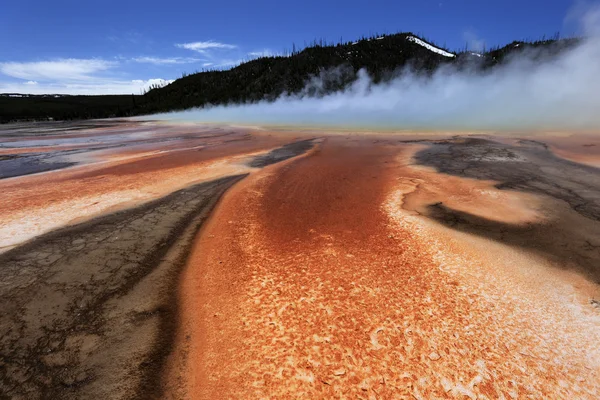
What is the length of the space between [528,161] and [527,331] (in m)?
6.97

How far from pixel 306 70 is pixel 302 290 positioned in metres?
67.9

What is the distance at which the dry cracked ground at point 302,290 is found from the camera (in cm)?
199

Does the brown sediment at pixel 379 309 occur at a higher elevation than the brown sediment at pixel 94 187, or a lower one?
lower

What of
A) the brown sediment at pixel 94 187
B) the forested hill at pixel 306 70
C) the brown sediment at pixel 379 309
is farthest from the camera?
the forested hill at pixel 306 70

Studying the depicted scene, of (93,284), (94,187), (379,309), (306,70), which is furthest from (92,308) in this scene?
(306,70)

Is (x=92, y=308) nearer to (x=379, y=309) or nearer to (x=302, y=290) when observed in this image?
(x=302, y=290)

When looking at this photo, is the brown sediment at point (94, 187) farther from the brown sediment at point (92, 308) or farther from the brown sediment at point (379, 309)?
the brown sediment at point (379, 309)

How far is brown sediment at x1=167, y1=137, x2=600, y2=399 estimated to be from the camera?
1.96 meters

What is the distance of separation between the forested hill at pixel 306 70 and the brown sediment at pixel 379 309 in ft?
194

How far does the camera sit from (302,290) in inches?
111

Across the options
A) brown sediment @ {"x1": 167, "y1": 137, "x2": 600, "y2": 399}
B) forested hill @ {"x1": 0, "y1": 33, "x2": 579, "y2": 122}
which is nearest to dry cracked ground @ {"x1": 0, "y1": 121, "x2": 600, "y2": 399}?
brown sediment @ {"x1": 167, "y1": 137, "x2": 600, "y2": 399}

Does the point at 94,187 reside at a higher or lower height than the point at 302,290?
higher

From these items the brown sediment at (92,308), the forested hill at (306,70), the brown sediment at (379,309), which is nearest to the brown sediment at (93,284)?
the brown sediment at (92,308)

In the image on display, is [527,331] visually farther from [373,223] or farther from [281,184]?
[281,184]
